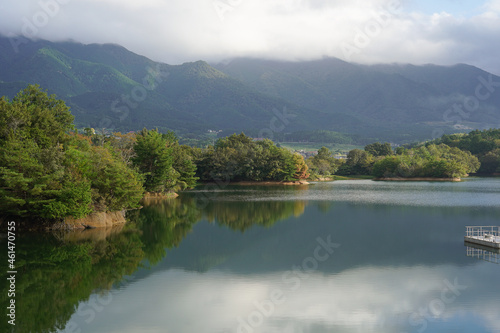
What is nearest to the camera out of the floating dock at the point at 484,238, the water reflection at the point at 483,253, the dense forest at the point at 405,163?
the water reflection at the point at 483,253

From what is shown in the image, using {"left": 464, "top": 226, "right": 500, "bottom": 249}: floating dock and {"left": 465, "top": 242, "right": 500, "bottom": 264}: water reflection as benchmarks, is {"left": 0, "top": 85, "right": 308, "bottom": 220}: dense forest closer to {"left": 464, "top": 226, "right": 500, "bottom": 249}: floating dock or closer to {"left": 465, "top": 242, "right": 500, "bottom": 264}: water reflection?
{"left": 465, "top": 242, "right": 500, "bottom": 264}: water reflection

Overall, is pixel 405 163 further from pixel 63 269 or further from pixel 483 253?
pixel 63 269

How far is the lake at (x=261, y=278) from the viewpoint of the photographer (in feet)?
43.1

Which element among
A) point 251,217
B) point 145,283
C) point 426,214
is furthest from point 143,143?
point 145,283

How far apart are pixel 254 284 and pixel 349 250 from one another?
6.98 metres

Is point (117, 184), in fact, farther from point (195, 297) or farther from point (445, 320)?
point (445, 320)

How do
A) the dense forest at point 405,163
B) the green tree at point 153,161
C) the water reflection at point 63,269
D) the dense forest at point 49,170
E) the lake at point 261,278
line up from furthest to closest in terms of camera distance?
the dense forest at point 405,163, the green tree at point 153,161, the dense forest at point 49,170, the water reflection at point 63,269, the lake at point 261,278

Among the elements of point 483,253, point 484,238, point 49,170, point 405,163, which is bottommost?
point 483,253

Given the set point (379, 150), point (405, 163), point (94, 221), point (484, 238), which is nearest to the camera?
point (484, 238)

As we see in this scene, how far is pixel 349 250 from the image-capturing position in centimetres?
2184

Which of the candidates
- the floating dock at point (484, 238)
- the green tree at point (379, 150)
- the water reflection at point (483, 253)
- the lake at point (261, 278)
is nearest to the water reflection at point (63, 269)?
the lake at point (261, 278)

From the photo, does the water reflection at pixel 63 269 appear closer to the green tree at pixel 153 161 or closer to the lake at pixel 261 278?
the lake at pixel 261 278

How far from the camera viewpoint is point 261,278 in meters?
A: 17.3

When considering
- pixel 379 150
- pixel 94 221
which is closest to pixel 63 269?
pixel 94 221
